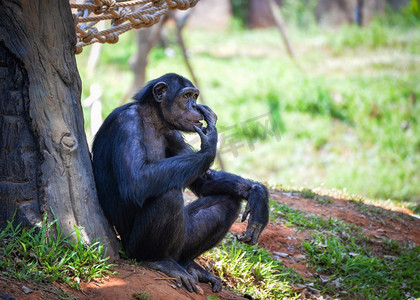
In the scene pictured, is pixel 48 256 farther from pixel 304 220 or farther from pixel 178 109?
pixel 304 220

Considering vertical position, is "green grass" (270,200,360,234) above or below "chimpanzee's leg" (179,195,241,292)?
below

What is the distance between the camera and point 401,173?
11477 millimetres

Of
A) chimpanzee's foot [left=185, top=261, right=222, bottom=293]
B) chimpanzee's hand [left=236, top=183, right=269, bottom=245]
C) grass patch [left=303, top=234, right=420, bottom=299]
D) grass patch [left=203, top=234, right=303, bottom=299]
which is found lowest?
grass patch [left=303, top=234, right=420, bottom=299]

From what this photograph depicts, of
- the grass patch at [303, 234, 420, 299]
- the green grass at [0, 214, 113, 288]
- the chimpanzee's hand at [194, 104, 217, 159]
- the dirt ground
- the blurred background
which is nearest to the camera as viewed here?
the dirt ground

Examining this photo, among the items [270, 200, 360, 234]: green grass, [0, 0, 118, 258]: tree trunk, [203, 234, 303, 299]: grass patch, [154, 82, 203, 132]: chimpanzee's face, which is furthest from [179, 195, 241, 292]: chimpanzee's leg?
[270, 200, 360, 234]: green grass

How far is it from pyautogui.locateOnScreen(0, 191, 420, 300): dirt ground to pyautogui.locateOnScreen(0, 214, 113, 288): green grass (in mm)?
70

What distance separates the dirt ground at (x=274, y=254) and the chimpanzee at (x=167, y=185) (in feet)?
0.77

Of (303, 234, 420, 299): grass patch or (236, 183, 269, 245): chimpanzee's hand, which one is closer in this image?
(236, 183, 269, 245): chimpanzee's hand

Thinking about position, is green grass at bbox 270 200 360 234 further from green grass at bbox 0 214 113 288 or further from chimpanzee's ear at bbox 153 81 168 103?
green grass at bbox 0 214 113 288

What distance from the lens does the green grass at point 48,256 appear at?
330cm

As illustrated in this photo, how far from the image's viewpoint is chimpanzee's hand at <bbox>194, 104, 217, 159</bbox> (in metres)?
4.06

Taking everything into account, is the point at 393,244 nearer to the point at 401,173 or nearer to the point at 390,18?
the point at 401,173

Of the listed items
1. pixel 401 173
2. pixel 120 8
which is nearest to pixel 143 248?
pixel 120 8

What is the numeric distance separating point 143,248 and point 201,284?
0.64 m
